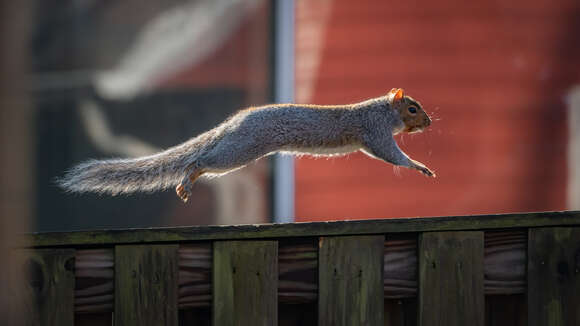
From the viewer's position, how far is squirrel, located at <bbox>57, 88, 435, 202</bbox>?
2.67 meters

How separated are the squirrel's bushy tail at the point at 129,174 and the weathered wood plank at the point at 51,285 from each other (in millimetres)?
581

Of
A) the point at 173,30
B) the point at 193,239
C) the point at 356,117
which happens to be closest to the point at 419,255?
the point at 193,239

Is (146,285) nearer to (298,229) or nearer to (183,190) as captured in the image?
(298,229)

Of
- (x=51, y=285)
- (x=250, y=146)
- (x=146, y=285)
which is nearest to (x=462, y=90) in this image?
(x=250, y=146)

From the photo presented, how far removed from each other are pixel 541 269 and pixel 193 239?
0.75m

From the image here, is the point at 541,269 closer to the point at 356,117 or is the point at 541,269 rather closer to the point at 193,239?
the point at 193,239

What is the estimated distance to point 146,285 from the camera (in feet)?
5.39

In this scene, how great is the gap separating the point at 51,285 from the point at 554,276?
1042 millimetres

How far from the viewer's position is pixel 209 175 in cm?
299

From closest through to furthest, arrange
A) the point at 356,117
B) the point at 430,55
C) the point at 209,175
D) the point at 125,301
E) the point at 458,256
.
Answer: the point at 125,301
the point at 458,256
the point at 209,175
the point at 356,117
the point at 430,55

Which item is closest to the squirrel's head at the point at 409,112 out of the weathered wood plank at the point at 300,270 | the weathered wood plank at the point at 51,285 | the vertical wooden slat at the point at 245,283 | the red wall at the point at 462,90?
the red wall at the point at 462,90

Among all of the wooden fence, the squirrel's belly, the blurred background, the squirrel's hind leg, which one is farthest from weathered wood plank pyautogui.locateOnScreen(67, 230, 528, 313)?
the blurred background

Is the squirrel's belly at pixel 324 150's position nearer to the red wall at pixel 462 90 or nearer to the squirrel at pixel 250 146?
the squirrel at pixel 250 146

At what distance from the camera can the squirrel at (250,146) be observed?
2672 millimetres
